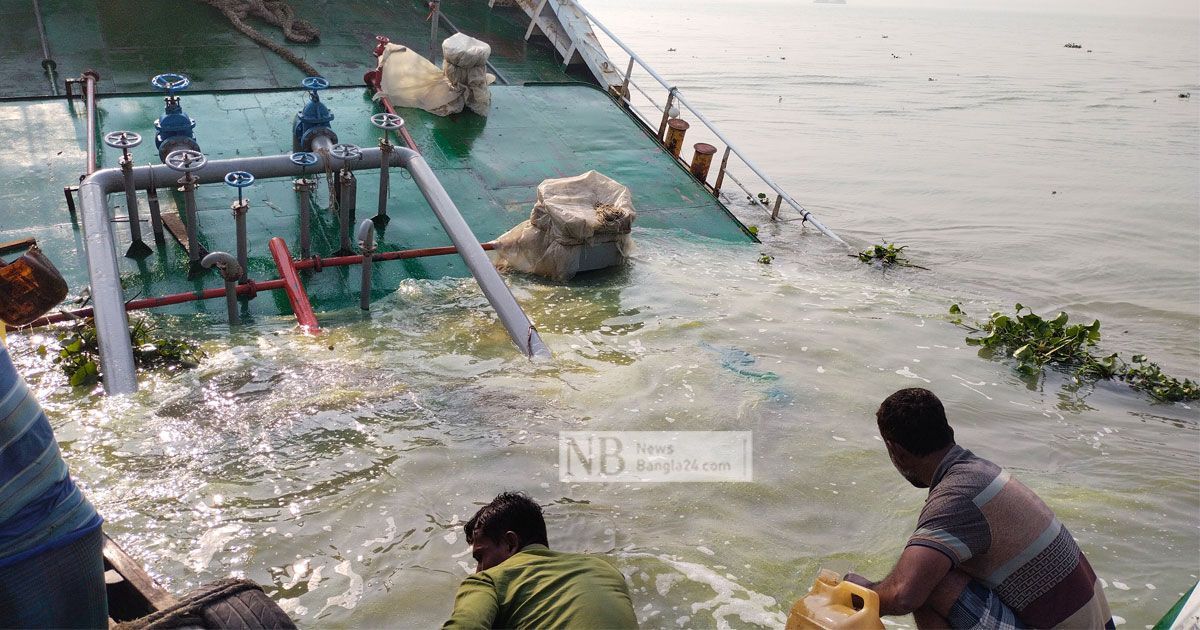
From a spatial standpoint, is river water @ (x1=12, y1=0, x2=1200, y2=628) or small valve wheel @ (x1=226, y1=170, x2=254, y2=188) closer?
river water @ (x1=12, y1=0, x2=1200, y2=628)

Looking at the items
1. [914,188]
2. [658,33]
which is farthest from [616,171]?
[658,33]

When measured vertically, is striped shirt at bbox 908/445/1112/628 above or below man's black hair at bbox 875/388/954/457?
below

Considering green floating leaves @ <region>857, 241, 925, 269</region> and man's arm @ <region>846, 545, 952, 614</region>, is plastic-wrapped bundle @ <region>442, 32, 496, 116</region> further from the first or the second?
man's arm @ <region>846, 545, 952, 614</region>

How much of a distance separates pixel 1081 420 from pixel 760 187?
35.3 feet

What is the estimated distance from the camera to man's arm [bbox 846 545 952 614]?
3.05 metres

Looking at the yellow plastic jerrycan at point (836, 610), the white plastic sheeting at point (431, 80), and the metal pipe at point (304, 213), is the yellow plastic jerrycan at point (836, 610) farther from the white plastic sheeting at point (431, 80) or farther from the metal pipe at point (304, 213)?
the white plastic sheeting at point (431, 80)

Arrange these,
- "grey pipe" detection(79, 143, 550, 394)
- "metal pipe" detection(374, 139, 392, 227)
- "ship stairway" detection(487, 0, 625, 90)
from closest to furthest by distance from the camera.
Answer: "grey pipe" detection(79, 143, 550, 394) < "metal pipe" detection(374, 139, 392, 227) < "ship stairway" detection(487, 0, 625, 90)

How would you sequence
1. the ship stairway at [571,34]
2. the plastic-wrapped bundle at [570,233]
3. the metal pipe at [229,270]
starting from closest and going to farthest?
→ the metal pipe at [229,270]
the plastic-wrapped bundle at [570,233]
the ship stairway at [571,34]

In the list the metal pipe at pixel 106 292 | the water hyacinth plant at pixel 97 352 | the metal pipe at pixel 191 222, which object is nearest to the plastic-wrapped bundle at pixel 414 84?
the metal pipe at pixel 191 222

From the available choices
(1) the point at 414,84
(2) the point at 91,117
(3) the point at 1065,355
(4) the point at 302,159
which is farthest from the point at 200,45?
(3) the point at 1065,355

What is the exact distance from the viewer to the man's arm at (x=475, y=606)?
111 inches

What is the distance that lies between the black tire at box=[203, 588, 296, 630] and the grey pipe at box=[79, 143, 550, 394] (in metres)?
3.22

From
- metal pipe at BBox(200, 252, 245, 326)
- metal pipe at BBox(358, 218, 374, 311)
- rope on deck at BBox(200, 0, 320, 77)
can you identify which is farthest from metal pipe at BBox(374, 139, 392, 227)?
rope on deck at BBox(200, 0, 320, 77)

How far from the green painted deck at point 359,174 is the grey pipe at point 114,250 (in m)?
0.78
